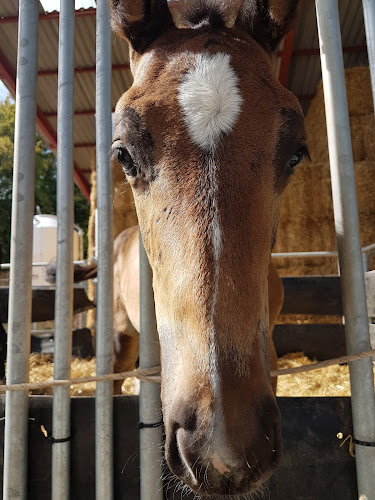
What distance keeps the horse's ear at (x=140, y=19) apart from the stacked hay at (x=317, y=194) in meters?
6.49

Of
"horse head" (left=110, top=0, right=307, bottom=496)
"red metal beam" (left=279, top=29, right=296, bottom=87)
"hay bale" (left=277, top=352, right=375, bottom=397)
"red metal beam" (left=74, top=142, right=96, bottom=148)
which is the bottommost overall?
"hay bale" (left=277, top=352, right=375, bottom=397)

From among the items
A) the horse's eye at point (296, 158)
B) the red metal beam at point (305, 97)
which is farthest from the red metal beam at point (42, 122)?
the horse's eye at point (296, 158)

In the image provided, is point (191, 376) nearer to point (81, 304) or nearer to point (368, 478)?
point (368, 478)

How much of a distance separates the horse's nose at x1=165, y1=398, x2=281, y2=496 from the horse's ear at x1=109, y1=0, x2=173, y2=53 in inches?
57.4

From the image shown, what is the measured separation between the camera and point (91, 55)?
725cm

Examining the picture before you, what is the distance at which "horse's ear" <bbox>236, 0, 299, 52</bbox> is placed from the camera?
1.57 m

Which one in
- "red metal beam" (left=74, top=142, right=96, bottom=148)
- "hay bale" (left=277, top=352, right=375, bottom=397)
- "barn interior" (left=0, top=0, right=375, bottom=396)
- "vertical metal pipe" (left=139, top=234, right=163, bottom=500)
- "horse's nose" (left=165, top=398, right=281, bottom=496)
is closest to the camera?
"horse's nose" (left=165, top=398, right=281, bottom=496)

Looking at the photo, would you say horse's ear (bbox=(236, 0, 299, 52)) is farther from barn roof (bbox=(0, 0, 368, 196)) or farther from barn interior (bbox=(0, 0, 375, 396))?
barn interior (bbox=(0, 0, 375, 396))

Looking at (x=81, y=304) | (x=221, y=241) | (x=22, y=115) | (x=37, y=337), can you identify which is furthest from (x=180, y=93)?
A: (x=37, y=337)

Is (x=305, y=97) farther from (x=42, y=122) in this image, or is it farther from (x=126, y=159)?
(x=126, y=159)

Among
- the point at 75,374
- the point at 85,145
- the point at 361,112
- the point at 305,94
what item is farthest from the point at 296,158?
the point at 85,145

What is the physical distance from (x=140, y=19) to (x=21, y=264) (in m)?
1.11

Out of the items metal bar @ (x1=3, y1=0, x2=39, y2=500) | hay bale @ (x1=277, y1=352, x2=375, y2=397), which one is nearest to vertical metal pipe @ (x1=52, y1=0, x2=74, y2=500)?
metal bar @ (x1=3, y1=0, x2=39, y2=500)

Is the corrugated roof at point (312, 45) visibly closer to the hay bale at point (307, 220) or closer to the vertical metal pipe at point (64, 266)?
the hay bale at point (307, 220)
